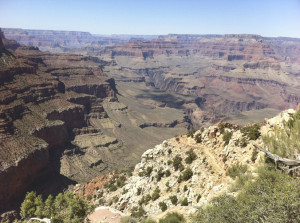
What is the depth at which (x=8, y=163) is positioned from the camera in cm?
5184

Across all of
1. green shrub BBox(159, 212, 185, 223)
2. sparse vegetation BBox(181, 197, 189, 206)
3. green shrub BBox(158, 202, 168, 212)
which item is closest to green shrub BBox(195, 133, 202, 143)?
green shrub BBox(158, 202, 168, 212)

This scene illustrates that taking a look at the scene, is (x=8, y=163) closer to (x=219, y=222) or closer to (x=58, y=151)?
(x=58, y=151)

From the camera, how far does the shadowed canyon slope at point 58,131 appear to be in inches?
2218

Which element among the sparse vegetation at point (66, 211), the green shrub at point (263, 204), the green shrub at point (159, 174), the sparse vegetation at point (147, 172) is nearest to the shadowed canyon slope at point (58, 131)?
the sparse vegetation at point (66, 211)

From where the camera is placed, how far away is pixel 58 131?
80.1 m

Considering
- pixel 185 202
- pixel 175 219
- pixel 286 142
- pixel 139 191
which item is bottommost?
pixel 139 191

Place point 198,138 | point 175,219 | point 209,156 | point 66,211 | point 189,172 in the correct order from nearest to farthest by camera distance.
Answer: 1. point 175,219
2. point 66,211
3. point 189,172
4. point 209,156
5. point 198,138

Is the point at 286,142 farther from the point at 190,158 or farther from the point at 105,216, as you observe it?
the point at 105,216

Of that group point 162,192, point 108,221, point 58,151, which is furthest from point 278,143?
point 58,151

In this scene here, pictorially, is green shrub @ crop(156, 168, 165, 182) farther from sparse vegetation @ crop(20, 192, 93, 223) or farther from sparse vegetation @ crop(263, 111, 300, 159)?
sparse vegetation @ crop(263, 111, 300, 159)

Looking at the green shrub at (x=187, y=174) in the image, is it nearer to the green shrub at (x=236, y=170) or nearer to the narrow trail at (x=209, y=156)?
the narrow trail at (x=209, y=156)

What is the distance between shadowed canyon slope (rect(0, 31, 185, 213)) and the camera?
185 feet

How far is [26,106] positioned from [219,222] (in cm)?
8202

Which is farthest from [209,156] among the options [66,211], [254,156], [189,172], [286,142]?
[66,211]
